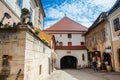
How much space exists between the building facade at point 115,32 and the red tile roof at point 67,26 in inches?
622

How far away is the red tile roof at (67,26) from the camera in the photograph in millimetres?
31438

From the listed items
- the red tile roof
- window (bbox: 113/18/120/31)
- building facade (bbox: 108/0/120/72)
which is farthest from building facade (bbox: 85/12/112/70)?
the red tile roof

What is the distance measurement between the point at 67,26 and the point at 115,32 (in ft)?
60.3

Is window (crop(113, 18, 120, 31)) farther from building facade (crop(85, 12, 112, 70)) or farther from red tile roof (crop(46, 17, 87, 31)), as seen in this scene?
red tile roof (crop(46, 17, 87, 31))

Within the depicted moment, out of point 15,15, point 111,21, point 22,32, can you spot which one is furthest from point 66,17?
point 22,32

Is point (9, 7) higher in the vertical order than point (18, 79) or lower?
A: higher

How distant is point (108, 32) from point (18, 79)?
47.5 feet

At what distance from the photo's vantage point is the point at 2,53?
436cm

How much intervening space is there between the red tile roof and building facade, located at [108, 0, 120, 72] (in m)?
15.8

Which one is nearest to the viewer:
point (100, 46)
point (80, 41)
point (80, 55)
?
point (100, 46)

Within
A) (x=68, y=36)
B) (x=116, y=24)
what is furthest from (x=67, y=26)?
(x=116, y=24)

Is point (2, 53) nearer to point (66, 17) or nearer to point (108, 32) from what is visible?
point (108, 32)

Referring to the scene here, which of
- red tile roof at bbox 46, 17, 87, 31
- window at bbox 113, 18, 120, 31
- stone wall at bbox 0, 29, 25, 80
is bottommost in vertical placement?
stone wall at bbox 0, 29, 25, 80

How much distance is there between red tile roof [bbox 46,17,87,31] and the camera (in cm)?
3144
